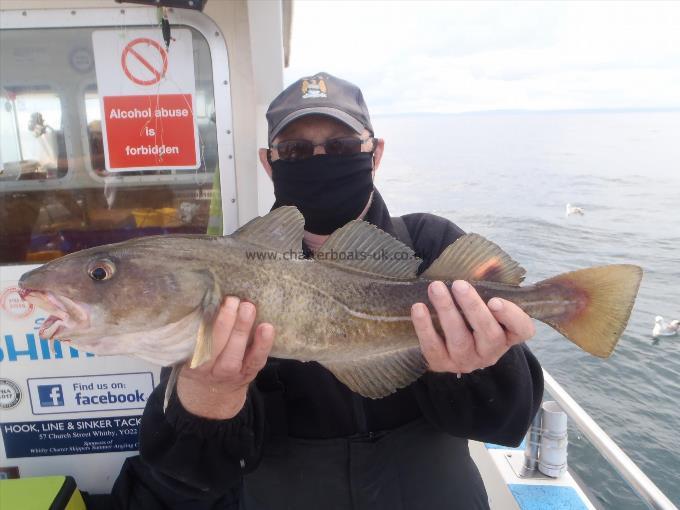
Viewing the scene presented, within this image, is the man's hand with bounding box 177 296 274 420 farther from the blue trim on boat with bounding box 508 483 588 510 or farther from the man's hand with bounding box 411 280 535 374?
the blue trim on boat with bounding box 508 483 588 510

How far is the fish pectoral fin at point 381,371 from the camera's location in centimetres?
219

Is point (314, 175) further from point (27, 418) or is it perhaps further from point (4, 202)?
point (27, 418)

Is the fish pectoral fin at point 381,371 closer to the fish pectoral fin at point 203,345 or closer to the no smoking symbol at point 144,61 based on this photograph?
the fish pectoral fin at point 203,345

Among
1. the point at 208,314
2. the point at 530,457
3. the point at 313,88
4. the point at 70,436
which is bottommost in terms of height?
the point at 530,457

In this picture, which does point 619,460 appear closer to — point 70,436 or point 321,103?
point 321,103

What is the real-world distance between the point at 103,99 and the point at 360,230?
2.46m

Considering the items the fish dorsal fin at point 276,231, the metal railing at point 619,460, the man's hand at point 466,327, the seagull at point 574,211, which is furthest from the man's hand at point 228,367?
the seagull at point 574,211

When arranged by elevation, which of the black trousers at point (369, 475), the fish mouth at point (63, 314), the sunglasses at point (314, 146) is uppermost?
the sunglasses at point (314, 146)

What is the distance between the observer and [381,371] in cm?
224

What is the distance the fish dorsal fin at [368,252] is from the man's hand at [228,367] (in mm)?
491

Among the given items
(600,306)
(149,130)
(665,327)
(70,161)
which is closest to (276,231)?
(600,306)

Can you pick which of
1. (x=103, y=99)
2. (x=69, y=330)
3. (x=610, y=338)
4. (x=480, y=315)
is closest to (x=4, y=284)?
(x=103, y=99)

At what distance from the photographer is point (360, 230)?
2.24 meters

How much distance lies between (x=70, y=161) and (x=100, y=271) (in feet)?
7.16
